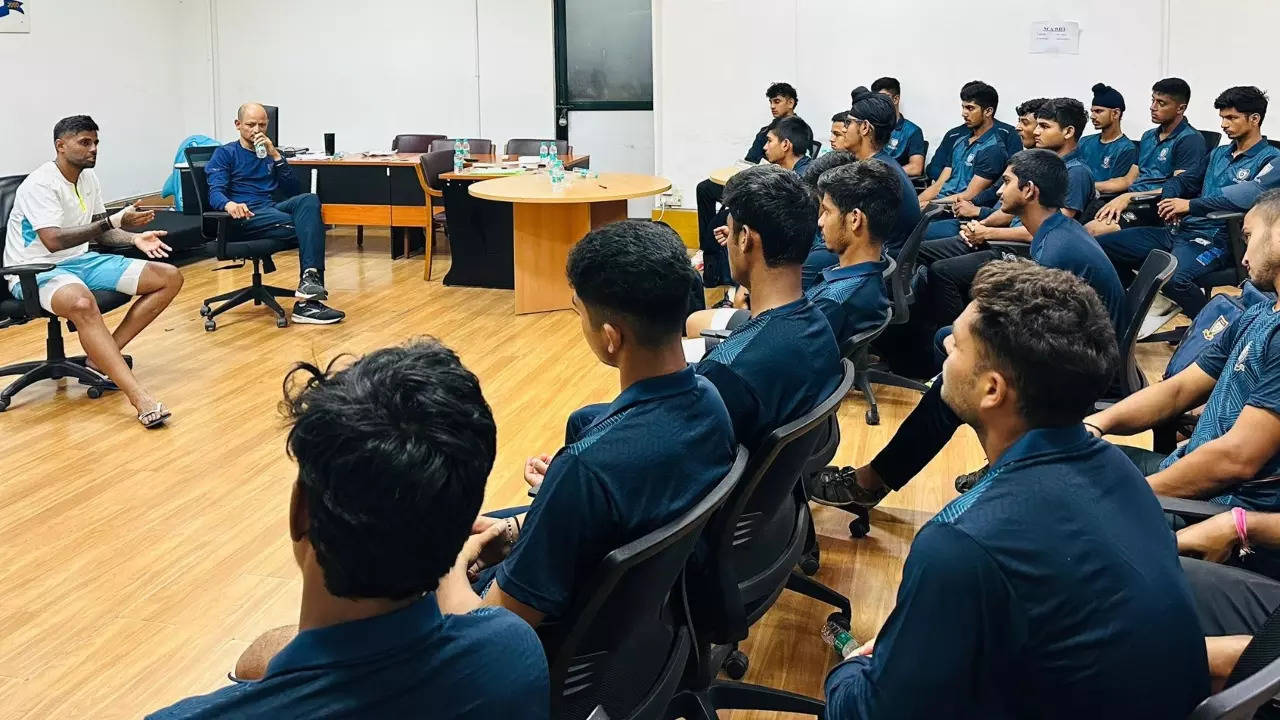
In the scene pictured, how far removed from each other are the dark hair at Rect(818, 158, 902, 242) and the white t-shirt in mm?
3432

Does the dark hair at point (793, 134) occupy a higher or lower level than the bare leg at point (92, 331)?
higher

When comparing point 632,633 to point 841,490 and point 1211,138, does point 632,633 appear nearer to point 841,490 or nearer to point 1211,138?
point 841,490

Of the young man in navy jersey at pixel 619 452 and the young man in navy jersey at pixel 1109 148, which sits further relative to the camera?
the young man in navy jersey at pixel 1109 148

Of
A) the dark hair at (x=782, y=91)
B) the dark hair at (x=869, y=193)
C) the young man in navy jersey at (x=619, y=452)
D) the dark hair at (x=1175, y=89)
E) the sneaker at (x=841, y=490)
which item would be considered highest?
the dark hair at (x=782, y=91)

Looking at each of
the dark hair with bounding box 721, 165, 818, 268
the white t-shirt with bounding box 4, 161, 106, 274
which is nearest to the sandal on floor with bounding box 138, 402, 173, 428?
the white t-shirt with bounding box 4, 161, 106, 274

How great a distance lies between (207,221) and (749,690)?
17.4 ft

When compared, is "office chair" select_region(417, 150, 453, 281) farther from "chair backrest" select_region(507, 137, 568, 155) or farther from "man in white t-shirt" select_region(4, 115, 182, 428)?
"man in white t-shirt" select_region(4, 115, 182, 428)

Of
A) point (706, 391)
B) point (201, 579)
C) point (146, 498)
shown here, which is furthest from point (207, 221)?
point (706, 391)

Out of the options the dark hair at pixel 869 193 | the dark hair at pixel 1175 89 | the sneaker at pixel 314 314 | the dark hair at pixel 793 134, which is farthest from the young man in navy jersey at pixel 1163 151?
the sneaker at pixel 314 314

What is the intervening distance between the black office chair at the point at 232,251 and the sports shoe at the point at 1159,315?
4.83 m

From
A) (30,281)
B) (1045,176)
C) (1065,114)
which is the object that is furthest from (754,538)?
(1065,114)

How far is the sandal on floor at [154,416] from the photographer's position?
191 inches

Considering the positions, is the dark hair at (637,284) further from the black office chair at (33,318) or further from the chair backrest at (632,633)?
the black office chair at (33,318)

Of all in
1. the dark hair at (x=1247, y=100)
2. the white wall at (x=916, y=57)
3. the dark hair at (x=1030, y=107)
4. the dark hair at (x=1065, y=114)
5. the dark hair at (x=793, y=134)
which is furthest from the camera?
the white wall at (x=916, y=57)
